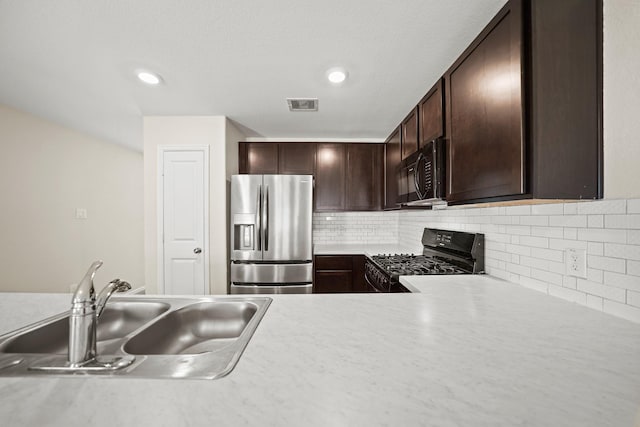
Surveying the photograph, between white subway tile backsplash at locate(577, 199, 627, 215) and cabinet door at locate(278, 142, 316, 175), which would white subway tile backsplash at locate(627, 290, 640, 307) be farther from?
cabinet door at locate(278, 142, 316, 175)

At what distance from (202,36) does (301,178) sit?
1559 mm

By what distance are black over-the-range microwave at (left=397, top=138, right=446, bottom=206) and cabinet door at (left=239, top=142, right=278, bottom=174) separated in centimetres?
173

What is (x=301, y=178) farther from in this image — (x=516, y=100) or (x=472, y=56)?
(x=516, y=100)

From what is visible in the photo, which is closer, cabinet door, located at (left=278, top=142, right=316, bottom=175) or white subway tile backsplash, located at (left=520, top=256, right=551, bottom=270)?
white subway tile backsplash, located at (left=520, top=256, right=551, bottom=270)

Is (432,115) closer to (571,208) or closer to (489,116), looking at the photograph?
(489,116)

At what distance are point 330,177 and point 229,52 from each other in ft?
6.39

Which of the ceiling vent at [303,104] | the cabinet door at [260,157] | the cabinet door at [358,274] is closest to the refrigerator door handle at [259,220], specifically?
the cabinet door at [260,157]

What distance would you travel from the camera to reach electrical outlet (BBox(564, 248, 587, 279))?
3.77ft

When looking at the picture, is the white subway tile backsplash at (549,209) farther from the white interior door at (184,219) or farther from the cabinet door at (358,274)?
the white interior door at (184,219)

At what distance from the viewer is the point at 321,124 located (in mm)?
3062

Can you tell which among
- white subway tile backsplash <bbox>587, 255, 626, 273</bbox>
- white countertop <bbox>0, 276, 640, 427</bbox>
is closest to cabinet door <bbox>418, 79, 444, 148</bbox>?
white subway tile backsplash <bbox>587, 255, 626, 273</bbox>

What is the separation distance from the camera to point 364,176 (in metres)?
3.48

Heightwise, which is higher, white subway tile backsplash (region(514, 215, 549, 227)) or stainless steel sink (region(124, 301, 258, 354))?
white subway tile backsplash (region(514, 215, 549, 227))

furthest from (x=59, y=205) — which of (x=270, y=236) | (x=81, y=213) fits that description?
(x=270, y=236)
